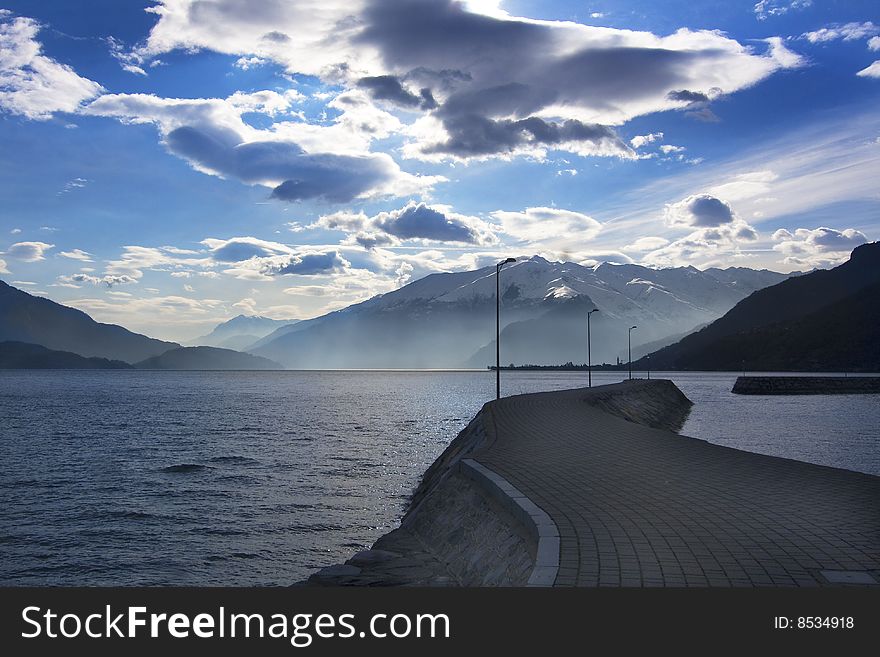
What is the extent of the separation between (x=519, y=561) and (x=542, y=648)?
138 inches

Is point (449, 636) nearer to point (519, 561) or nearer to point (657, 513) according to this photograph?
point (519, 561)

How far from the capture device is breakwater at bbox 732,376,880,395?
332 ft

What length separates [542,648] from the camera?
6305 millimetres

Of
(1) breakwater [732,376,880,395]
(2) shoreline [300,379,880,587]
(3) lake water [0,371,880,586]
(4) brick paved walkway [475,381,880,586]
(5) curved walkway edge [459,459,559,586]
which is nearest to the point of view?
(5) curved walkway edge [459,459,559,586]

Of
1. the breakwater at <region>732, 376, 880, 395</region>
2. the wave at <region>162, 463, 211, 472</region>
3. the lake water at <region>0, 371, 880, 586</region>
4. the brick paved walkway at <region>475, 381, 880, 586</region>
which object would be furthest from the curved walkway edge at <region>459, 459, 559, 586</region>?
the breakwater at <region>732, 376, 880, 395</region>

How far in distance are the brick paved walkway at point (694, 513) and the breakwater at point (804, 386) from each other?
88866 mm

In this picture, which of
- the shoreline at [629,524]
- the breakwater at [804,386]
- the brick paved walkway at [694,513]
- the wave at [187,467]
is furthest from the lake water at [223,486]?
the breakwater at [804,386]

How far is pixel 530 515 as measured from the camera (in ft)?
35.3

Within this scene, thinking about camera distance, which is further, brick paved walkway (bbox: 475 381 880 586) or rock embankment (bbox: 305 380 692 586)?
rock embankment (bbox: 305 380 692 586)

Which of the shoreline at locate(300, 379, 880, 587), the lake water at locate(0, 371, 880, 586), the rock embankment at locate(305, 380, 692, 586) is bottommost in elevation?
the lake water at locate(0, 371, 880, 586)

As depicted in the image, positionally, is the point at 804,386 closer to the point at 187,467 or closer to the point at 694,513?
the point at 187,467

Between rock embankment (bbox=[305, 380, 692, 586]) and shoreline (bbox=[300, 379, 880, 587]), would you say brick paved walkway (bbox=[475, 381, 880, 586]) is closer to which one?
shoreline (bbox=[300, 379, 880, 587])

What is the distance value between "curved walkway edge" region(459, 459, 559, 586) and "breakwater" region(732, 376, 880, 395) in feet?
312

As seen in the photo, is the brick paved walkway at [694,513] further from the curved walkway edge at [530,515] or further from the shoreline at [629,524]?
the curved walkway edge at [530,515]
